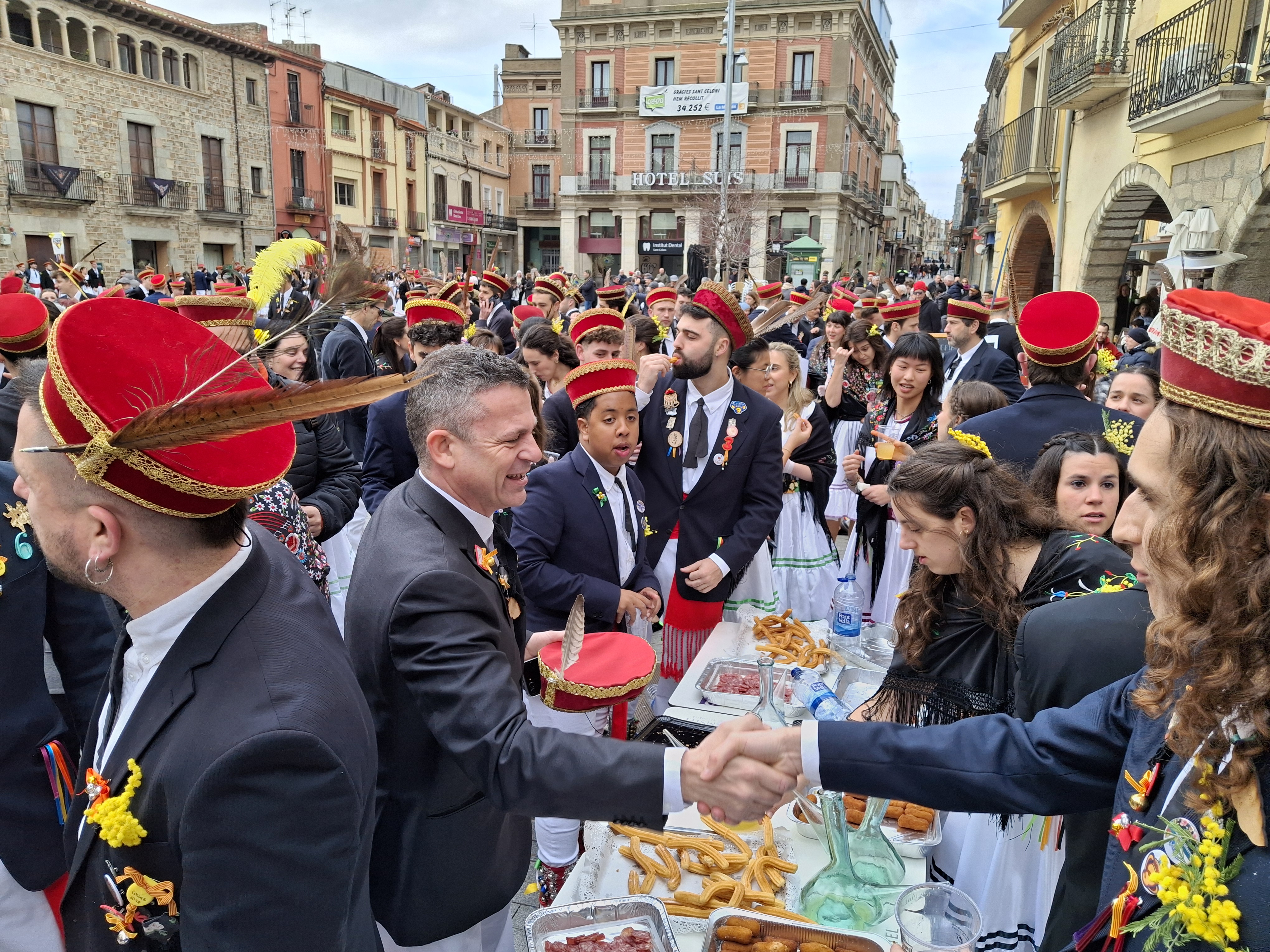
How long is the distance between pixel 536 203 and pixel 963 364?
51637mm

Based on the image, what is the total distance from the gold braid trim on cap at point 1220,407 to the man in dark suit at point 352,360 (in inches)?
211

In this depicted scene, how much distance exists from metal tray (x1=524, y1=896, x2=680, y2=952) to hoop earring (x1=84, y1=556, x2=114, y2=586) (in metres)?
1.46

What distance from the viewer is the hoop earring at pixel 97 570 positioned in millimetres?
1462

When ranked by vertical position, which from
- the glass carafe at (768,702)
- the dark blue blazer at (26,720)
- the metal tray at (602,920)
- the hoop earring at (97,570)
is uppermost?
the hoop earring at (97,570)

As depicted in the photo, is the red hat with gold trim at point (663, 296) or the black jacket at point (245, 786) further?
the red hat with gold trim at point (663, 296)

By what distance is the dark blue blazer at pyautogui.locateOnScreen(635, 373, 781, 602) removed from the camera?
14.6 feet

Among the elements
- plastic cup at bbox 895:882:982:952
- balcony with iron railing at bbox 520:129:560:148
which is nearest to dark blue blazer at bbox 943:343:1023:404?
plastic cup at bbox 895:882:982:952

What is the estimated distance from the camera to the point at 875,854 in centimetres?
249

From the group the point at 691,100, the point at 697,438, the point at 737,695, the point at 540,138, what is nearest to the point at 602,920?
the point at 737,695

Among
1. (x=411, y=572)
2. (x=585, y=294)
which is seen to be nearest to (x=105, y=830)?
(x=411, y=572)

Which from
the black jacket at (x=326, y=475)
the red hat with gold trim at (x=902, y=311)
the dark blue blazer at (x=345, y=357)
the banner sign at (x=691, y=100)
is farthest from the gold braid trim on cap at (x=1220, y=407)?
the banner sign at (x=691, y=100)

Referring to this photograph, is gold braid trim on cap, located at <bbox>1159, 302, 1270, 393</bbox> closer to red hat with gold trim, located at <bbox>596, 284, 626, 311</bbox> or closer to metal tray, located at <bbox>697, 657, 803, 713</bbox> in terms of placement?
metal tray, located at <bbox>697, 657, 803, 713</bbox>

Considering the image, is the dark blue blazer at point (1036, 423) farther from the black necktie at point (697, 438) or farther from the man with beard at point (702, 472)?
the black necktie at point (697, 438)

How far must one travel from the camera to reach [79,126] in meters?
25.6
